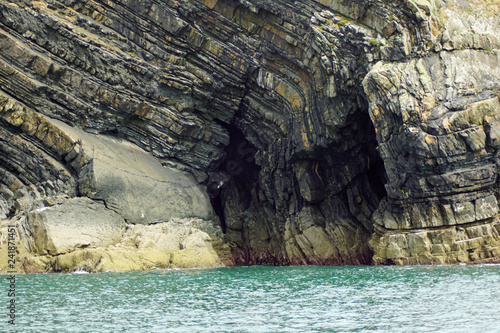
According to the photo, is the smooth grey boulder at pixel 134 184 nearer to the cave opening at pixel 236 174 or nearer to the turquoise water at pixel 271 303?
the cave opening at pixel 236 174

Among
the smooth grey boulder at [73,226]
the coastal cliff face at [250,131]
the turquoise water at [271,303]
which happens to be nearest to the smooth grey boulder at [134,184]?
the coastal cliff face at [250,131]

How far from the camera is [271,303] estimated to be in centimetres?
1859

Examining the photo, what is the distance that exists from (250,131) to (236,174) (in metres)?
5.61

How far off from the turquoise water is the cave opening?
20193 millimetres

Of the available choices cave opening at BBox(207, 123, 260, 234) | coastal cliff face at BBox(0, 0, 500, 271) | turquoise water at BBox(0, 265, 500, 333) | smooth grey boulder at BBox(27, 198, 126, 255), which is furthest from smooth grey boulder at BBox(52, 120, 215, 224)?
turquoise water at BBox(0, 265, 500, 333)

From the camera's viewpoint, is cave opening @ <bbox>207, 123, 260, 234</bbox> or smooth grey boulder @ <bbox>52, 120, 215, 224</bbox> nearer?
smooth grey boulder @ <bbox>52, 120, 215, 224</bbox>

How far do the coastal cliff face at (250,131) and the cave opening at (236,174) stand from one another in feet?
0.68

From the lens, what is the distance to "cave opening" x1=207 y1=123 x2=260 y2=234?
153 feet

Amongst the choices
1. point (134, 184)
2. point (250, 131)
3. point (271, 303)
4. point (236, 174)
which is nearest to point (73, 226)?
point (134, 184)

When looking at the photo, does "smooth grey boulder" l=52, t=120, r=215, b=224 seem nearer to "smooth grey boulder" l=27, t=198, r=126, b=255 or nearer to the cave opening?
"smooth grey boulder" l=27, t=198, r=126, b=255

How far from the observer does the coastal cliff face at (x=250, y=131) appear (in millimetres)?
29547

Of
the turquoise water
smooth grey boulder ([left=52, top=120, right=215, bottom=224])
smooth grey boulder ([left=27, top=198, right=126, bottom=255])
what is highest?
smooth grey boulder ([left=52, top=120, right=215, bottom=224])

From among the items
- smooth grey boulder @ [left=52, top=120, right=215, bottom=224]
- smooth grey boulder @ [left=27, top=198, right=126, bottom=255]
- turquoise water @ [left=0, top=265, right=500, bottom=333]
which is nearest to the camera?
turquoise water @ [left=0, top=265, right=500, bottom=333]

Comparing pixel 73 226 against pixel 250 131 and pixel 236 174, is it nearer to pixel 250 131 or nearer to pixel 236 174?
pixel 250 131
